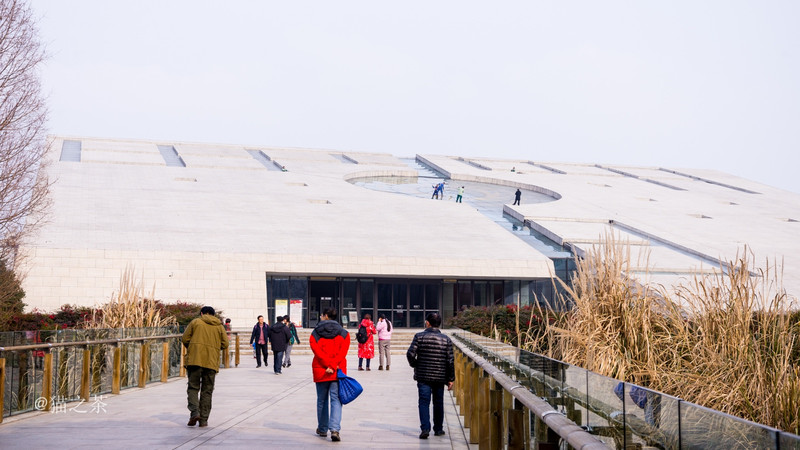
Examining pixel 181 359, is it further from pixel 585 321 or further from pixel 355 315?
pixel 355 315

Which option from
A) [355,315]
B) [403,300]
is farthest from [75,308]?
[403,300]

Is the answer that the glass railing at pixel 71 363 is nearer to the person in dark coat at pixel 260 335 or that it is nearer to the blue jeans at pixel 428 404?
the person in dark coat at pixel 260 335

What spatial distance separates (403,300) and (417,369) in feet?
87.8

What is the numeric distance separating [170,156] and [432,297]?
2444cm

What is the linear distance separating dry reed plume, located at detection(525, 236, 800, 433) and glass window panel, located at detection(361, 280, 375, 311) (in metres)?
26.4

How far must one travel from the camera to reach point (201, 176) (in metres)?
45.2

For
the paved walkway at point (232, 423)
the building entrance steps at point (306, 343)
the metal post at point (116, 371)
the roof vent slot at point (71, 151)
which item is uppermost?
the roof vent slot at point (71, 151)

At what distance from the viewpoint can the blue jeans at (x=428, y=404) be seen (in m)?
9.49

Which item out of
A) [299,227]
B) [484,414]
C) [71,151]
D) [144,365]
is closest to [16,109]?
[144,365]

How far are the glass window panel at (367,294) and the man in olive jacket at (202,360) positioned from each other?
25153mm

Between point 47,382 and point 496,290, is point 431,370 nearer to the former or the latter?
point 47,382

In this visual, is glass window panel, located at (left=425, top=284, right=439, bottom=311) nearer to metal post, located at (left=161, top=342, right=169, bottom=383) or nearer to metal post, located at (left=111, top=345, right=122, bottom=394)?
metal post, located at (left=161, top=342, right=169, bottom=383)

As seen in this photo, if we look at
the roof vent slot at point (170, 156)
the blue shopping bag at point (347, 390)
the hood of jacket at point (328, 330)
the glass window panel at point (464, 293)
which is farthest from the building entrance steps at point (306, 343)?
the roof vent slot at point (170, 156)

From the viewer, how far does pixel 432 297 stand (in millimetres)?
36812
